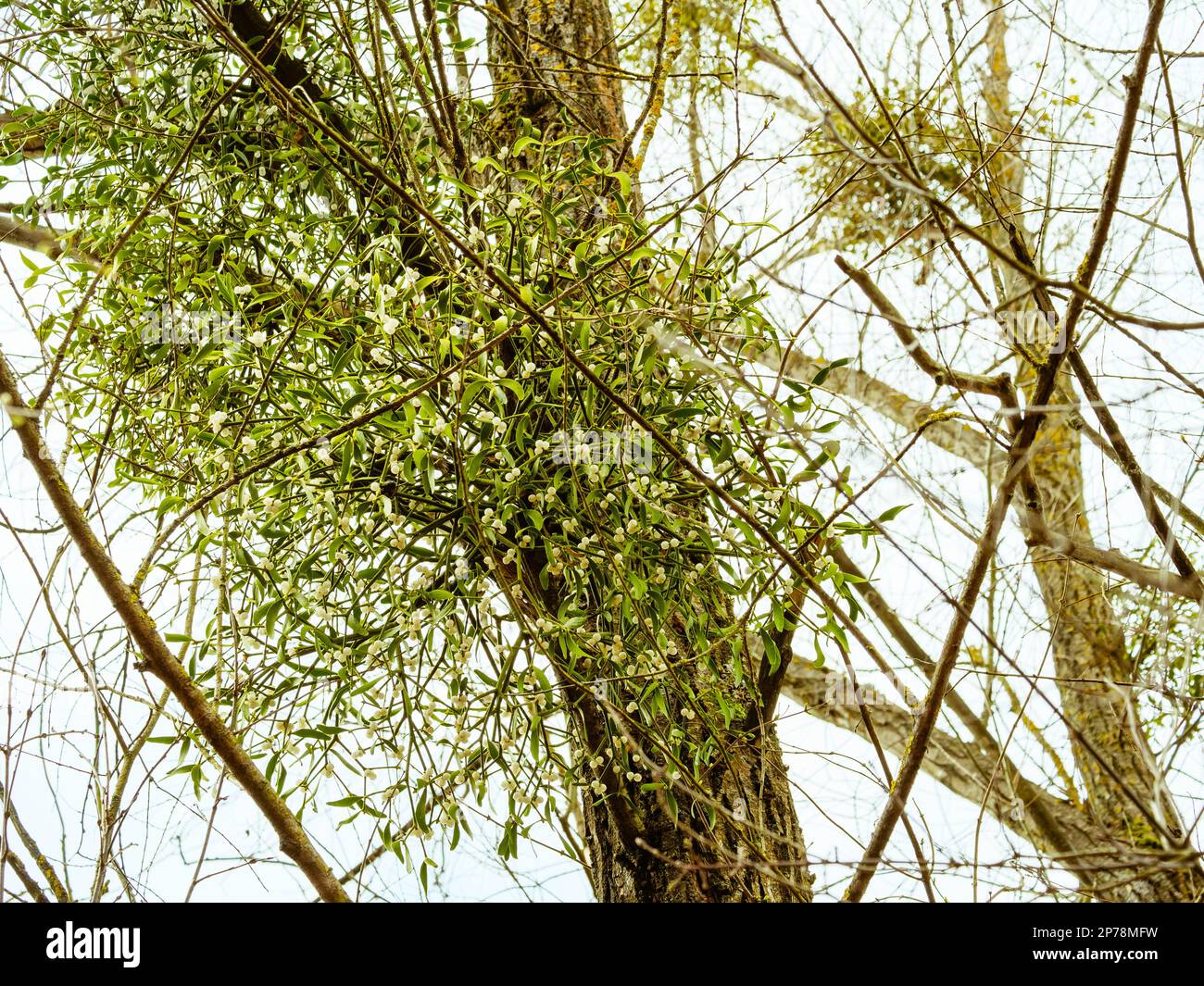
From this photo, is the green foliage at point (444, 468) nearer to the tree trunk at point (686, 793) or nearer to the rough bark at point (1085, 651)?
the tree trunk at point (686, 793)

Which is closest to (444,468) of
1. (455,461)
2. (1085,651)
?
(455,461)

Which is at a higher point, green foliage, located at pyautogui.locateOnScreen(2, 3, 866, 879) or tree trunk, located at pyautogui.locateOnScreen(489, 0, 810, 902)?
green foliage, located at pyautogui.locateOnScreen(2, 3, 866, 879)

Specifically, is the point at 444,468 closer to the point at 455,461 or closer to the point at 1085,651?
the point at 455,461

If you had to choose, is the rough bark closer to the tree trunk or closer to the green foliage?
the tree trunk

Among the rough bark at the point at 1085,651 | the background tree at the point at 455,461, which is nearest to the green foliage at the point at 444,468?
the background tree at the point at 455,461

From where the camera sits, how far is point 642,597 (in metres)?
0.94

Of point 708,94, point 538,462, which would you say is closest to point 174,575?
point 538,462

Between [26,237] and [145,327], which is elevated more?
[26,237]

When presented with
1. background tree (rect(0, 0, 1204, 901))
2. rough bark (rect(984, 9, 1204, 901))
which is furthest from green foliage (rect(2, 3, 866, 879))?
rough bark (rect(984, 9, 1204, 901))

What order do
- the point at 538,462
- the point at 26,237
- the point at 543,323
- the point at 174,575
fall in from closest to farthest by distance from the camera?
the point at 543,323
the point at 538,462
the point at 174,575
the point at 26,237
